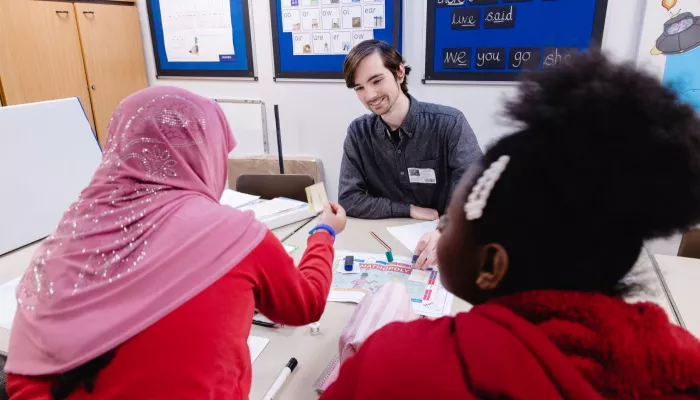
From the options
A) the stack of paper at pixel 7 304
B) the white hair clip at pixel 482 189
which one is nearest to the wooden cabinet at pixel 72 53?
the stack of paper at pixel 7 304

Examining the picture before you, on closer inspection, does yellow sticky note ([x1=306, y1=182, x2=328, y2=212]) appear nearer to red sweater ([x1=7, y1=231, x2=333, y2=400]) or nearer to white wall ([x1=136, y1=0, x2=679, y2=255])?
red sweater ([x1=7, y1=231, x2=333, y2=400])

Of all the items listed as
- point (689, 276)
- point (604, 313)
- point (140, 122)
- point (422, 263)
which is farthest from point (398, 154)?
point (604, 313)

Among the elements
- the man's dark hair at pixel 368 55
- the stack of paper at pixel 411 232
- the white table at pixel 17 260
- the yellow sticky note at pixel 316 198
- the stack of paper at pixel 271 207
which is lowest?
the white table at pixel 17 260

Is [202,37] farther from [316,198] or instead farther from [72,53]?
[316,198]

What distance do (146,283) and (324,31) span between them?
2.49 meters

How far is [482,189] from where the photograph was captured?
551 millimetres

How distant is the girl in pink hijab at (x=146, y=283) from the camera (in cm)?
73

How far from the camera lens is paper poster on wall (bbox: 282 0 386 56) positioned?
2785 mm

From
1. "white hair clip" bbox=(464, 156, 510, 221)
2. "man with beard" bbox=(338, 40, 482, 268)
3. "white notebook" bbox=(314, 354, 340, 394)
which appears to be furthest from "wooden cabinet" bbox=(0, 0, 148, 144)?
"white hair clip" bbox=(464, 156, 510, 221)

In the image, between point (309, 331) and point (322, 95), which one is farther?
point (322, 95)

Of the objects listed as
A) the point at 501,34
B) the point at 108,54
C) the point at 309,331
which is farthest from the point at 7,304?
the point at 501,34

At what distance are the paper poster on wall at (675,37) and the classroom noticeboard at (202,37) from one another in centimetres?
233

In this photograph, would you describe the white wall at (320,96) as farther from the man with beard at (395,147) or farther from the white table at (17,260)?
the white table at (17,260)

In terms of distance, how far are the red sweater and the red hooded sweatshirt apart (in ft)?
1.17
